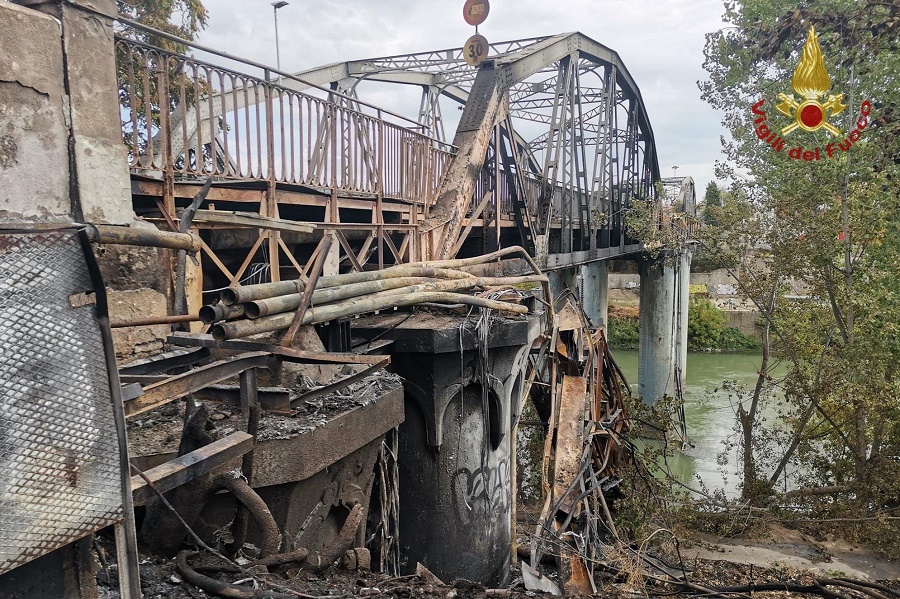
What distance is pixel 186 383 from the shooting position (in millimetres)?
3070

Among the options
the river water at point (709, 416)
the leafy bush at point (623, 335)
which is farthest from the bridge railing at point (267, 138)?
the leafy bush at point (623, 335)

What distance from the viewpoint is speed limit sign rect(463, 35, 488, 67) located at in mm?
11188

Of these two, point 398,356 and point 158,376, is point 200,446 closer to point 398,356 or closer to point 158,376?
point 158,376

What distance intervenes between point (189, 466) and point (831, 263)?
13.3 meters

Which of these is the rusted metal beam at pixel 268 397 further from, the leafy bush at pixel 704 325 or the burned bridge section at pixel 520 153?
the leafy bush at pixel 704 325

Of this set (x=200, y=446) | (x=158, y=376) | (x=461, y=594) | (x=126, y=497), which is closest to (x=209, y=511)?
(x=200, y=446)

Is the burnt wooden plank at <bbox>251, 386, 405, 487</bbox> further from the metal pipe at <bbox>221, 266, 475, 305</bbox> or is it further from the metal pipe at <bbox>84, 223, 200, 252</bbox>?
the metal pipe at <bbox>84, 223, 200, 252</bbox>

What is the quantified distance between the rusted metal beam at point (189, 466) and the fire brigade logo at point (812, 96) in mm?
10600

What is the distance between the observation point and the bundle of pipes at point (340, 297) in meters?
3.42

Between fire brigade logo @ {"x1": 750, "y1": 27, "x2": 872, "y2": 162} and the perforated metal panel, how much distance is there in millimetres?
11279

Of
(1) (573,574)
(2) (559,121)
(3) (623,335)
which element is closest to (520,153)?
(2) (559,121)

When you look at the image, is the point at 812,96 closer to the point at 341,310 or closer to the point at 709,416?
the point at 341,310

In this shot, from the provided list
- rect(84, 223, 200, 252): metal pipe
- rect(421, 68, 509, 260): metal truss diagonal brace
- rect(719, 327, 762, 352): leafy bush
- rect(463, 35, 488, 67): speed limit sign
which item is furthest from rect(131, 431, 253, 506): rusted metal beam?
rect(719, 327, 762, 352): leafy bush

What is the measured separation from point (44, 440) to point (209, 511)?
1.74 m
